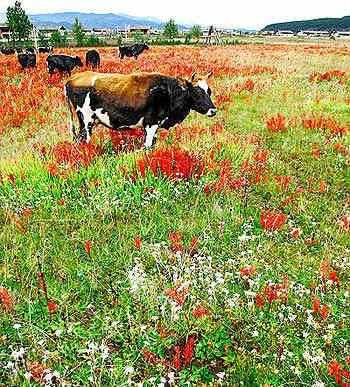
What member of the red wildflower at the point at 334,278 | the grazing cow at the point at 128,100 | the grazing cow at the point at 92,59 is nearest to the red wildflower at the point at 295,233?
the red wildflower at the point at 334,278

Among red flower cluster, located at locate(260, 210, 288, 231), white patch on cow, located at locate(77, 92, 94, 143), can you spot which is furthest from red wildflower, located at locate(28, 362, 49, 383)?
white patch on cow, located at locate(77, 92, 94, 143)

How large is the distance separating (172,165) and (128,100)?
7.57ft

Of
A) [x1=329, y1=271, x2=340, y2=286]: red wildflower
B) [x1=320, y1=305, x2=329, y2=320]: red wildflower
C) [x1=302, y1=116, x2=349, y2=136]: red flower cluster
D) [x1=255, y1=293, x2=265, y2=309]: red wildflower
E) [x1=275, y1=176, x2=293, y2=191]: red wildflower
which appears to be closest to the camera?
[x1=320, y1=305, x2=329, y2=320]: red wildflower

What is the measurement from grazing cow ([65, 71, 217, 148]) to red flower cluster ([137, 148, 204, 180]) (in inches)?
64.2

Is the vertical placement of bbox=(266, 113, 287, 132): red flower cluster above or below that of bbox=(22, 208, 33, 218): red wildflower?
above

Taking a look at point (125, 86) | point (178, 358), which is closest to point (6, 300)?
point (178, 358)

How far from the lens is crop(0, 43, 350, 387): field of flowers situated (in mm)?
3973

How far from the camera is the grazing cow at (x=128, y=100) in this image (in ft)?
29.9

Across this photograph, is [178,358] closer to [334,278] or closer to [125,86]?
[334,278]

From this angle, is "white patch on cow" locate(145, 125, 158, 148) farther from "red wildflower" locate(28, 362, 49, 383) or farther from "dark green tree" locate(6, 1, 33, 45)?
"dark green tree" locate(6, 1, 33, 45)

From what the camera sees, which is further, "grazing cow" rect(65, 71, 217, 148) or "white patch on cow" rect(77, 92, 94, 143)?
"white patch on cow" rect(77, 92, 94, 143)

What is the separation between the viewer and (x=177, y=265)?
17.4 feet

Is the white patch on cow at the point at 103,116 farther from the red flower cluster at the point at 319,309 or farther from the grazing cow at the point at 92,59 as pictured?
the grazing cow at the point at 92,59

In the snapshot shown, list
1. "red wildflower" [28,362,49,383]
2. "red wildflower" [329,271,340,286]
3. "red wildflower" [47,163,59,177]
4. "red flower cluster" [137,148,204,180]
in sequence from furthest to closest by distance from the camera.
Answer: "red flower cluster" [137,148,204,180]
"red wildflower" [47,163,59,177]
"red wildflower" [329,271,340,286]
"red wildflower" [28,362,49,383]
